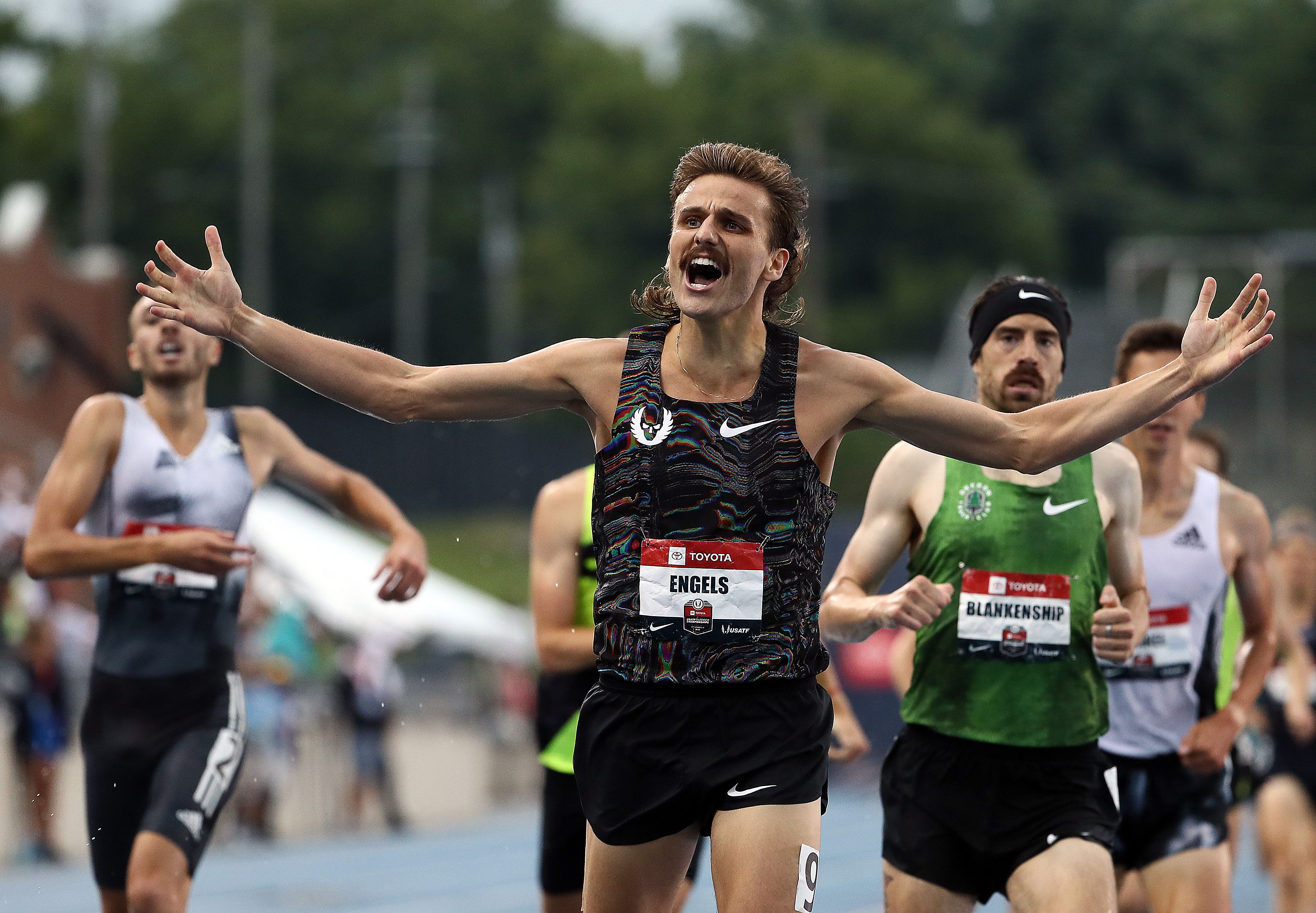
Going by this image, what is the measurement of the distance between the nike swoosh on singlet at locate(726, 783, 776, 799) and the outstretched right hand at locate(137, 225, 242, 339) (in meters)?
1.53

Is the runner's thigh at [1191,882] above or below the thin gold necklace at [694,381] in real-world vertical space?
below

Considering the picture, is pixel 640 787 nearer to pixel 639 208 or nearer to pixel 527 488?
pixel 527 488

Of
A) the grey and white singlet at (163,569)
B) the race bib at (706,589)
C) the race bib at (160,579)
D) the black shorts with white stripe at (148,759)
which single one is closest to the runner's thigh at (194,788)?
the black shorts with white stripe at (148,759)

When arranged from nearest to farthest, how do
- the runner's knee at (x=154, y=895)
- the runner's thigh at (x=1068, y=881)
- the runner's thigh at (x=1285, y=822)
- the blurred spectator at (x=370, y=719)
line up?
the runner's thigh at (x=1068, y=881) < the runner's knee at (x=154, y=895) < the runner's thigh at (x=1285, y=822) < the blurred spectator at (x=370, y=719)

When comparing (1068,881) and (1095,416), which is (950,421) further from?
(1068,881)

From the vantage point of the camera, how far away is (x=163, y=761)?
5.72 m

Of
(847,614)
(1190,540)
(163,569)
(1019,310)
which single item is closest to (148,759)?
(163,569)

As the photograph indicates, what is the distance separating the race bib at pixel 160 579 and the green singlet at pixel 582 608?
1.23 meters

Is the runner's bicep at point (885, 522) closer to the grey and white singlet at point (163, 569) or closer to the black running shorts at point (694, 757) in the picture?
the black running shorts at point (694, 757)

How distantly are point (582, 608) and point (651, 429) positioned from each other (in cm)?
221

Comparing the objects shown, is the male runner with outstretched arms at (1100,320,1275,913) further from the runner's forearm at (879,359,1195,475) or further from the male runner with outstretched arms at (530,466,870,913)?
the runner's forearm at (879,359,1195,475)

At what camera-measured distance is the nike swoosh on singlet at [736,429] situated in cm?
412

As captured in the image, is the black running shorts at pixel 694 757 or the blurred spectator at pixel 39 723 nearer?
the black running shorts at pixel 694 757

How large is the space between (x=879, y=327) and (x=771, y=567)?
5590 cm
